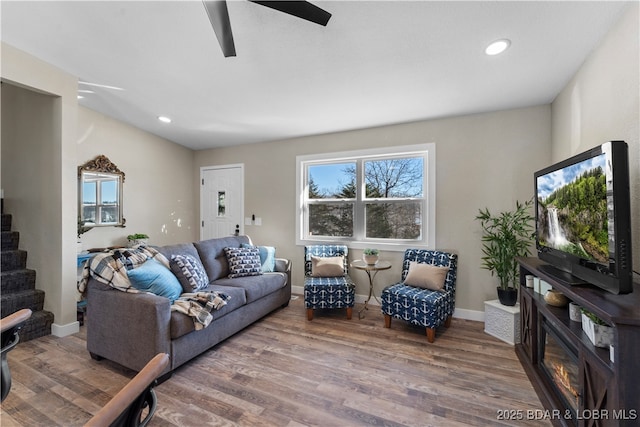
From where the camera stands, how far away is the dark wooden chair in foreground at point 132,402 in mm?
689

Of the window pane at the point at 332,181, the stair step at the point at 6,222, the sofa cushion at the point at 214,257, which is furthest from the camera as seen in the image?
the window pane at the point at 332,181

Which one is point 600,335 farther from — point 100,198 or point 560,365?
point 100,198

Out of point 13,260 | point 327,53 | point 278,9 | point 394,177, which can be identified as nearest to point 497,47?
point 327,53

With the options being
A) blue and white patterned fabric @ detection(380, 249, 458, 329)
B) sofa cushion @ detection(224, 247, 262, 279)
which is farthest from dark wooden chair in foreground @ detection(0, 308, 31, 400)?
blue and white patterned fabric @ detection(380, 249, 458, 329)

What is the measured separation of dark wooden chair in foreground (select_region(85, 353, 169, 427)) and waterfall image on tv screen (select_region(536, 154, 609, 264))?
2049mm

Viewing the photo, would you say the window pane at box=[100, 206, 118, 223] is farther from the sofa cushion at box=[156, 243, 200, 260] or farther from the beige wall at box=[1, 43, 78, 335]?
the sofa cushion at box=[156, 243, 200, 260]

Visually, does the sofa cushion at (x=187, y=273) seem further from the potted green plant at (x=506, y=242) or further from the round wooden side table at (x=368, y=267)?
the potted green plant at (x=506, y=242)

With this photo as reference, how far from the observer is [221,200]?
4.84m

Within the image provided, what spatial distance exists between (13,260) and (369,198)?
4.28 m

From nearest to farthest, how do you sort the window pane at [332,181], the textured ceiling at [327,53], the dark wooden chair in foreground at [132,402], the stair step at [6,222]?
the dark wooden chair in foreground at [132,402], the textured ceiling at [327,53], the stair step at [6,222], the window pane at [332,181]

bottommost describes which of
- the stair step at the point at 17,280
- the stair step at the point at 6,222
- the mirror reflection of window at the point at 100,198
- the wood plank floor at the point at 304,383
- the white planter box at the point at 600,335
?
the wood plank floor at the point at 304,383

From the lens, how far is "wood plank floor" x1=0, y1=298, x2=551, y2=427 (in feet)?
5.50

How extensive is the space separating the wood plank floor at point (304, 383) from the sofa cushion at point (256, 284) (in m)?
0.41

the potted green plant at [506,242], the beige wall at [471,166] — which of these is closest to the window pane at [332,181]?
the beige wall at [471,166]
